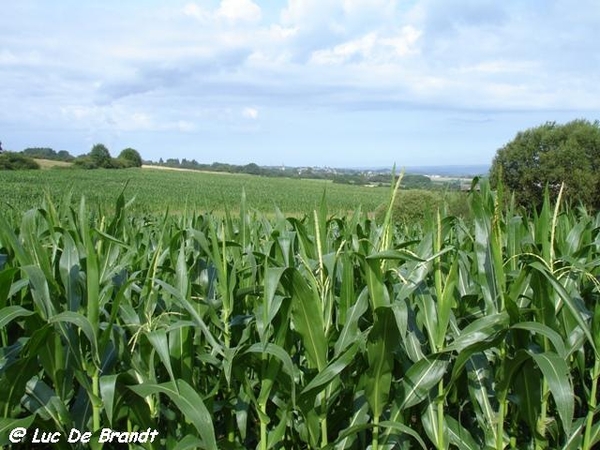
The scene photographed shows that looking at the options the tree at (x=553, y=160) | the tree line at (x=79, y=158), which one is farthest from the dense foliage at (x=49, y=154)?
the tree at (x=553, y=160)

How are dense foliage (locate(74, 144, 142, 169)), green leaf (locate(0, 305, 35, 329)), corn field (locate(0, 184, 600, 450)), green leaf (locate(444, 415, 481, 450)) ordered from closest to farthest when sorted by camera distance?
green leaf (locate(0, 305, 35, 329)), corn field (locate(0, 184, 600, 450)), green leaf (locate(444, 415, 481, 450)), dense foliage (locate(74, 144, 142, 169))

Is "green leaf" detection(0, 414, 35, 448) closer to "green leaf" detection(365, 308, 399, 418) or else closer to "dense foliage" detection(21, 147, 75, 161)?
"green leaf" detection(365, 308, 399, 418)

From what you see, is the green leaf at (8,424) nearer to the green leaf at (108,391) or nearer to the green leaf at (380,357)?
the green leaf at (108,391)

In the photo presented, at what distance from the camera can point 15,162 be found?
68062mm

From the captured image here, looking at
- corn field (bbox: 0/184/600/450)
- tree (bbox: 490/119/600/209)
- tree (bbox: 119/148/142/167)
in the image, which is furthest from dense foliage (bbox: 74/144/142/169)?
corn field (bbox: 0/184/600/450)

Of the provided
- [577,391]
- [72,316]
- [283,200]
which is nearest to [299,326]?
[72,316]

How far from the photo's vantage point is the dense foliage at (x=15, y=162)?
2608 inches

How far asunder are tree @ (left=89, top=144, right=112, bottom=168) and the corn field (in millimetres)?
89258

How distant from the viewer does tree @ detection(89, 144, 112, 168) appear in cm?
8650

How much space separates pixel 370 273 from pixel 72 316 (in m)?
1.08

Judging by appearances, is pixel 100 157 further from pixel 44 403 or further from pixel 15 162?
pixel 44 403

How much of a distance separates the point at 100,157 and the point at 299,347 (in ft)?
302

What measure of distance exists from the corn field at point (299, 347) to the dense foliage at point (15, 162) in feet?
239

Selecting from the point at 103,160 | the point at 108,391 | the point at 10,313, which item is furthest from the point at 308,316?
the point at 103,160
